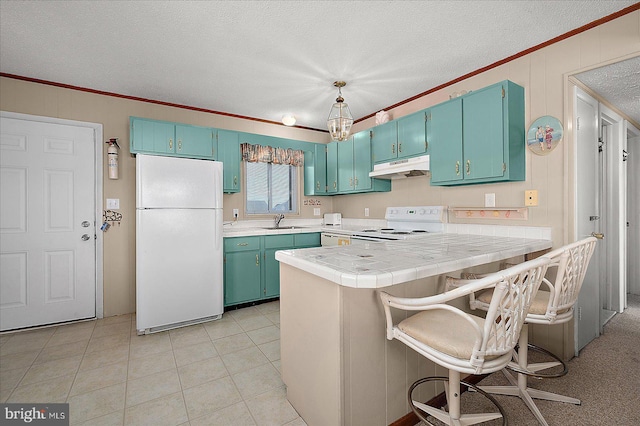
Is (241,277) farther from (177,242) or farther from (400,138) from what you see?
(400,138)

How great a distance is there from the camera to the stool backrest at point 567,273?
1425mm

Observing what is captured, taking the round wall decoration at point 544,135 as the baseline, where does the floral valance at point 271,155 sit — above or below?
above

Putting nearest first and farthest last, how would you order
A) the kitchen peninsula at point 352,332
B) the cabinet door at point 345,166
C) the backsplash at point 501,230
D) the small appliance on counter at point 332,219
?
the kitchen peninsula at point 352,332 < the backsplash at point 501,230 < the cabinet door at point 345,166 < the small appliance on counter at point 332,219

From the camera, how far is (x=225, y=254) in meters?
3.36

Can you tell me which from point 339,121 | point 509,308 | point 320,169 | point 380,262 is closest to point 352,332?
point 380,262

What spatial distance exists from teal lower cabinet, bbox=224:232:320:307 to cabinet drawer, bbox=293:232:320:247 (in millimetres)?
32

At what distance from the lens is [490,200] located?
2707mm

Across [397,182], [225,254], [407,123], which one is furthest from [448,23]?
[225,254]

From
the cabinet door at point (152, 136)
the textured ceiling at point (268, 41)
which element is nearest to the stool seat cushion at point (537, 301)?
the textured ceiling at point (268, 41)

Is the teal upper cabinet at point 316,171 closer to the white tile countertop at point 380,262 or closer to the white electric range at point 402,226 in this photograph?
the white electric range at point 402,226

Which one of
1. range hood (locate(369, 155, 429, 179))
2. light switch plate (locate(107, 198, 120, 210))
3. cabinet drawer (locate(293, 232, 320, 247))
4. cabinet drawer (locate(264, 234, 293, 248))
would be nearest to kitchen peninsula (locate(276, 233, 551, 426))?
range hood (locate(369, 155, 429, 179))

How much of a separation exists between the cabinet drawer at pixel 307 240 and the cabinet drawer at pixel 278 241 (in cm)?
7

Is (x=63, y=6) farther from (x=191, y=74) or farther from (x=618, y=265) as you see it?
(x=618, y=265)

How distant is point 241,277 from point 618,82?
391 cm
